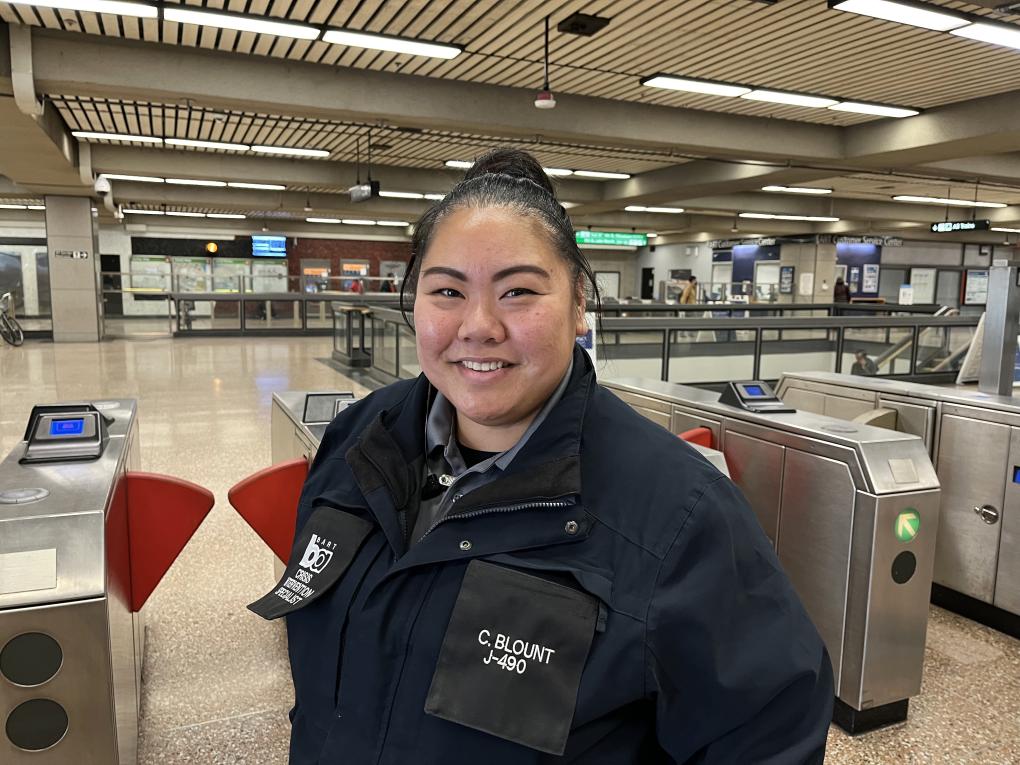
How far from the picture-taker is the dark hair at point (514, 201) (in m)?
1.10

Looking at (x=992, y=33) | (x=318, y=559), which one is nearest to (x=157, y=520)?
(x=318, y=559)

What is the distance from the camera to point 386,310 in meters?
9.15

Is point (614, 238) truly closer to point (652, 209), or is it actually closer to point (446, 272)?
point (652, 209)

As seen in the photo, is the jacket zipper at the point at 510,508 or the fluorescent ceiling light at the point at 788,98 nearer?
the jacket zipper at the point at 510,508

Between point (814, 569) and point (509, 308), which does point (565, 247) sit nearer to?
point (509, 308)

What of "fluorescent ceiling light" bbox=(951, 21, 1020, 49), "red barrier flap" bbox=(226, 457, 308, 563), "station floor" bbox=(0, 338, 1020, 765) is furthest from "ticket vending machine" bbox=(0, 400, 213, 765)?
"fluorescent ceiling light" bbox=(951, 21, 1020, 49)

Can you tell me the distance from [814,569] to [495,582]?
6.95 ft

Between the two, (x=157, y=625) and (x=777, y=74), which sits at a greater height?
(x=777, y=74)

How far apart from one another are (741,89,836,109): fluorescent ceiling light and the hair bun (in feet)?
25.4

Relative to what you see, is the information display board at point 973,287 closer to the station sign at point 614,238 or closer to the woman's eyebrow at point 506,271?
the station sign at point 614,238

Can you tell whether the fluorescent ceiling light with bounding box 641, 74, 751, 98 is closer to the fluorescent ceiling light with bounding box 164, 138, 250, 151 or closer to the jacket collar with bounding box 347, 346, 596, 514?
the fluorescent ceiling light with bounding box 164, 138, 250, 151

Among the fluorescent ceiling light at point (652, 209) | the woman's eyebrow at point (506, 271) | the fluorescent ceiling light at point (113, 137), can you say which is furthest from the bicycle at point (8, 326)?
the woman's eyebrow at point (506, 271)

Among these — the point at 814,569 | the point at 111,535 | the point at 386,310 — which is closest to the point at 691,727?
the point at 111,535

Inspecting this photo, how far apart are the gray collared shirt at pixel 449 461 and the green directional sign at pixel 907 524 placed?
6.19 feet
